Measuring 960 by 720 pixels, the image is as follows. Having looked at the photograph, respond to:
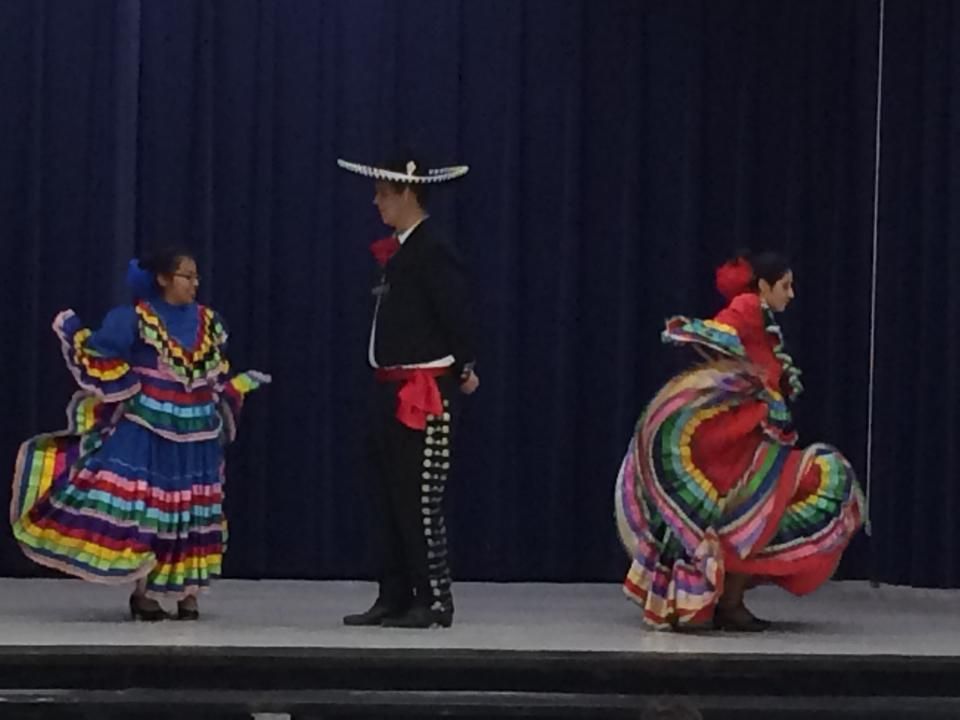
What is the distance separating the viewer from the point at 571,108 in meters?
6.26

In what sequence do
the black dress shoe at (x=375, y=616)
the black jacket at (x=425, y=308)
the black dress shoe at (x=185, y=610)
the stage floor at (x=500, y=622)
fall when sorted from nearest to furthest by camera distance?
1. the stage floor at (x=500, y=622)
2. the black jacket at (x=425, y=308)
3. the black dress shoe at (x=375, y=616)
4. the black dress shoe at (x=185, y=610)

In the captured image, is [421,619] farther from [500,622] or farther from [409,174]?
[409,174]

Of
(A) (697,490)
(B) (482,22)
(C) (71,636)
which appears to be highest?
(B) (482,22)

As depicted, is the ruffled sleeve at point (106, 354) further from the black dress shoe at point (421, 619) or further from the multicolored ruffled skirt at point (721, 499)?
the multicolored ruffled skirt at point (721, 499)

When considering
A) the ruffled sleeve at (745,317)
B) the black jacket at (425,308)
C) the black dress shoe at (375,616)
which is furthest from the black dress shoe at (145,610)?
the ruffled sleeve at (745,317)

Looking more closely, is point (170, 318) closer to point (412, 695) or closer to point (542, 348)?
point (542, 348)

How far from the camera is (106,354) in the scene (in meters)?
4.92

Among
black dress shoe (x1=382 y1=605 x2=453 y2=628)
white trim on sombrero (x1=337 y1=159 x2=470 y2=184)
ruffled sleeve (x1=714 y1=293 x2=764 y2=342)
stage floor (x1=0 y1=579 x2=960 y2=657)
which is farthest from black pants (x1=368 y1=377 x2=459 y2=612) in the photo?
ruffled sleeve (x1=714 y1=293 x2=764 y2=342)

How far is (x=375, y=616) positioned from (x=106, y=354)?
988 mm

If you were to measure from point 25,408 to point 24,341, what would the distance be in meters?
0.22

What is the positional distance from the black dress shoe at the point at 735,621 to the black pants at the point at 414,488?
2.38 ft

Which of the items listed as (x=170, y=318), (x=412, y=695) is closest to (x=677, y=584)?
(x=170, y=318)

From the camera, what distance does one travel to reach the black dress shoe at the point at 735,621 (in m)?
5.00

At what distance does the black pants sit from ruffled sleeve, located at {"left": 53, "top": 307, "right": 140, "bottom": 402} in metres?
0.66
